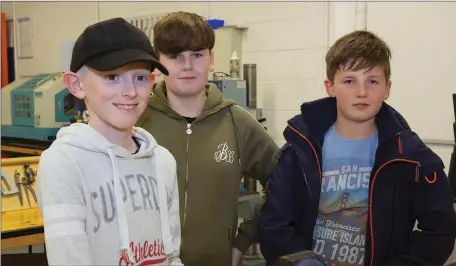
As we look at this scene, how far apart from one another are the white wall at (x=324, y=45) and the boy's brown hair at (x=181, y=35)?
1.47 metres

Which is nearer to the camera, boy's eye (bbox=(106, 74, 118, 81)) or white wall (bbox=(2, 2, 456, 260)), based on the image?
boy's eye (bbox=(106, 74, 118, 81))

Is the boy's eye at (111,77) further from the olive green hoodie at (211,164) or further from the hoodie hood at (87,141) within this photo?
the olive green hoodie at (211,164)

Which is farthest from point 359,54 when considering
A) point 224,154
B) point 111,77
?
point 111,77

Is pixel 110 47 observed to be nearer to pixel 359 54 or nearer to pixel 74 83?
pixel 74 83

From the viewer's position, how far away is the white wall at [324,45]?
253 cm

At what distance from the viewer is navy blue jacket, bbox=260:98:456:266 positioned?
139 cm

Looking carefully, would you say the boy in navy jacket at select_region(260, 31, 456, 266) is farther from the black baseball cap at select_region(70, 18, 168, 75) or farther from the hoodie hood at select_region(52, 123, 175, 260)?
the black baseball cap at select_region(70, 18, 168, 75)

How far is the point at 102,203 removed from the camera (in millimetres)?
1063

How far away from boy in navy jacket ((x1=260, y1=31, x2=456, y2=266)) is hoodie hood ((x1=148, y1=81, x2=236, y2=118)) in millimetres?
276

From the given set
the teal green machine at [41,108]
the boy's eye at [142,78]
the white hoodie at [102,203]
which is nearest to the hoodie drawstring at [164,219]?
the white hoodie at [102,203]

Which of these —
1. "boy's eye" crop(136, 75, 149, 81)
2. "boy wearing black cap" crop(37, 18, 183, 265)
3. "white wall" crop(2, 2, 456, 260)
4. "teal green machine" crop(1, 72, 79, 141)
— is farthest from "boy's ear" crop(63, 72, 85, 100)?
"teal green machine" crop(1, 72, 79, 141)

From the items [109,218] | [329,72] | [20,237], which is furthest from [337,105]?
[20,237]

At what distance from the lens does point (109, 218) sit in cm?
106

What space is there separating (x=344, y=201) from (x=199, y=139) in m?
0.52
